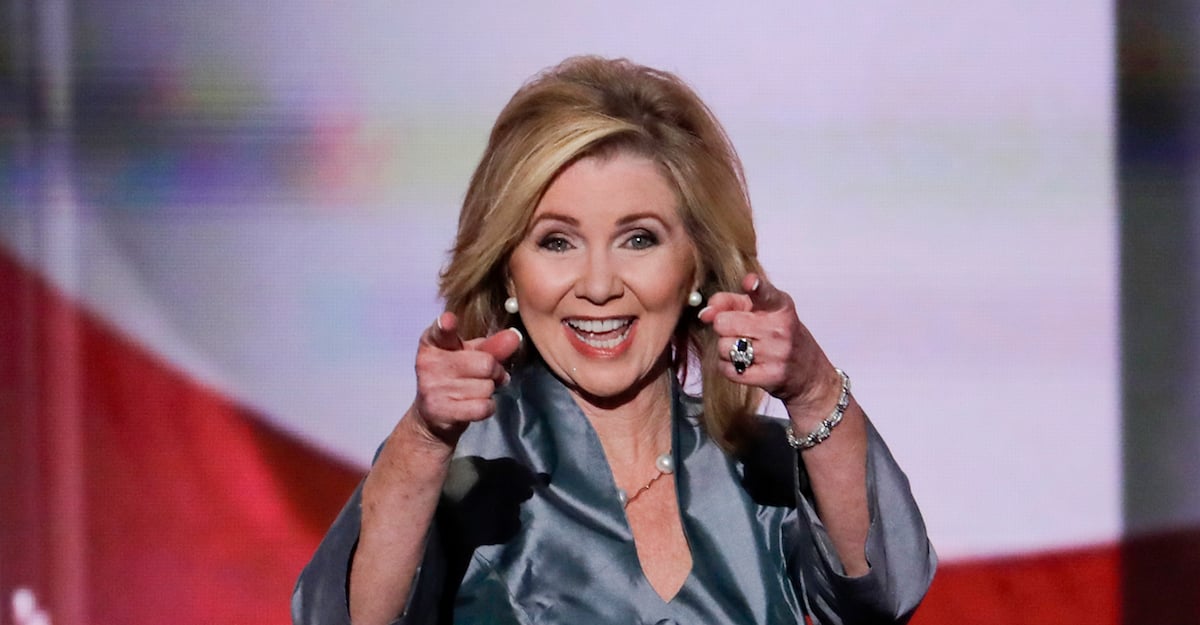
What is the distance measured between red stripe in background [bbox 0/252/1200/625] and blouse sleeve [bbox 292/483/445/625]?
1.05 meters

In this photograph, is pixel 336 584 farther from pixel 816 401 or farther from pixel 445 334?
pixel 816 401

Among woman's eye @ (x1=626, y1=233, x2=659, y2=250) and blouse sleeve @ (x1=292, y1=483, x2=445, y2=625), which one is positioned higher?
Result: woman's eye @ (x1=626, y1=233, x2=659, y2=250)

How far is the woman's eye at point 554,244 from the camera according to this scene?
1.80 metres

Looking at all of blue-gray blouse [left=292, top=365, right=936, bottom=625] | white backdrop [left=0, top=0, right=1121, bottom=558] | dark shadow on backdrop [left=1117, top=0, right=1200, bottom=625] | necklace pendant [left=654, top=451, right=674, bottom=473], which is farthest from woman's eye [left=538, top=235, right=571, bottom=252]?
dark shadow on backdrop [left=1117, top=0, right=1200, bottom=625]

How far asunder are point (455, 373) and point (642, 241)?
1.38 feet

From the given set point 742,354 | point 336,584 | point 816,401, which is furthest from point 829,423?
point 336,584

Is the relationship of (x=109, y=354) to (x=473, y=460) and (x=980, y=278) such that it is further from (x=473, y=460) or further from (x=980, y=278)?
(x=980, y=278)

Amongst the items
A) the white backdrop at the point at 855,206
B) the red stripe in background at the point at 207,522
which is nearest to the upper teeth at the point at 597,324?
the white backdrop at the point at 855,206

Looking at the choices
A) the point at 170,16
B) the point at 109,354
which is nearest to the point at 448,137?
the point at 170,16

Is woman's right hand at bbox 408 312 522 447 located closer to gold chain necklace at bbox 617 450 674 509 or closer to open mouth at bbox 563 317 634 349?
open mouth at bbox 563 317 634 349

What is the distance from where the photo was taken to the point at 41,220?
276 centimetres

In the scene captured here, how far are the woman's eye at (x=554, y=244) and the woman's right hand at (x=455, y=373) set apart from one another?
12.4 inches

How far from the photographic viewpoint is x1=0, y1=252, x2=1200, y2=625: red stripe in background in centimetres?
268

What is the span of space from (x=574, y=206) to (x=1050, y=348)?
48.5 inches
